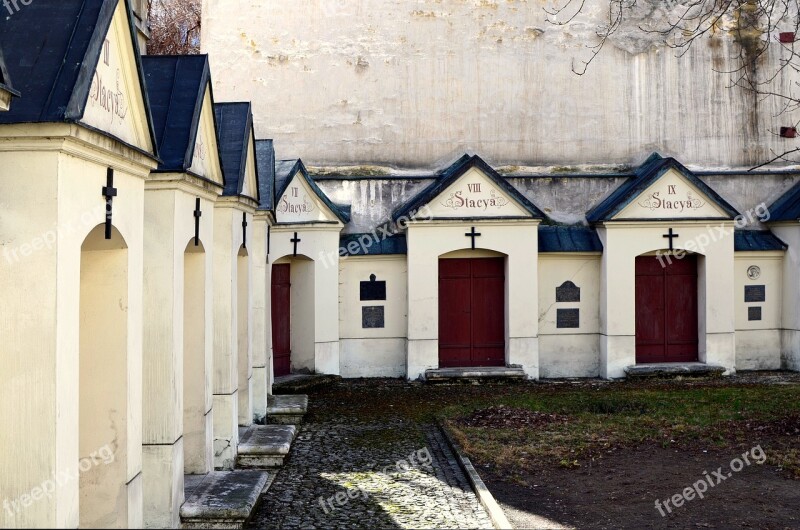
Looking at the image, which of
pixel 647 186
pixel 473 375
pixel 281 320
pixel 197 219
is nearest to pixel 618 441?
pixel 473 375

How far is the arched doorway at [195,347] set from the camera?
8.46 m

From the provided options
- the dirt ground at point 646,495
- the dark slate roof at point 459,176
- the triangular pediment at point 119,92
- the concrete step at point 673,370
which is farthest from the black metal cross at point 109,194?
the concrete step at point 673,370

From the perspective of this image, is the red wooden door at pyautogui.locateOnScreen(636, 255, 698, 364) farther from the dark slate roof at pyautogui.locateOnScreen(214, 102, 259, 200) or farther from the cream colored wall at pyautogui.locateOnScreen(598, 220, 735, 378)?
the dark slate roof at pyautogui.locateOnScreen(214, 102, 259, 200)

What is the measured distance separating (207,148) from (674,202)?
12.9 metres

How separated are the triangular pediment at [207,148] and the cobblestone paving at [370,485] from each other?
342 cm

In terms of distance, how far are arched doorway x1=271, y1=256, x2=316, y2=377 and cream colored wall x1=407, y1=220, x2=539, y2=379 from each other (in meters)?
2.16

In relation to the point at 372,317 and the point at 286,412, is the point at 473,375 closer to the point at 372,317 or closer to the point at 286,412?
the point at 372,317

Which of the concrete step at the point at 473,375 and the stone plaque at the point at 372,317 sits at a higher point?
the stone plaque at the point at 372,317

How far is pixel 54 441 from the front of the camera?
4.79 m

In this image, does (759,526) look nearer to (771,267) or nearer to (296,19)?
(771,267)

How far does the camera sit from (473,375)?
18078 mm

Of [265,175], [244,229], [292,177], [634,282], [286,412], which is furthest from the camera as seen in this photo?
[634,282]

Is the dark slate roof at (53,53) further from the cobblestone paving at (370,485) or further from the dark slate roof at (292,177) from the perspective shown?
the dark slate roof at (292,177)

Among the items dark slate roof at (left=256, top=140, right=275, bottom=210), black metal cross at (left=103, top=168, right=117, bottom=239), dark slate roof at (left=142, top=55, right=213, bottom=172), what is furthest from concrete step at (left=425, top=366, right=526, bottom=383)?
black metal cross at (left=103, top=168, right=117, bottom=239)
